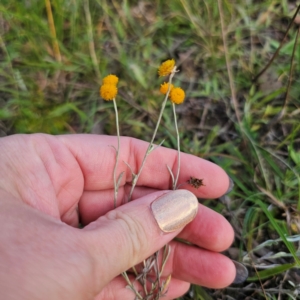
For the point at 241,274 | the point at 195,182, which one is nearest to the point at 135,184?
the point at 195,182

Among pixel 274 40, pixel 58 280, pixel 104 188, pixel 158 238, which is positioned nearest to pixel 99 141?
pixel 104 188

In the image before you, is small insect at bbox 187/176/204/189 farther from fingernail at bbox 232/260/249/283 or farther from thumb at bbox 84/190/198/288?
fingernail at bbox 232/260/249/283

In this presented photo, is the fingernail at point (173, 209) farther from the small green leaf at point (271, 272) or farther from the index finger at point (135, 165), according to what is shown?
the small green leaf at point (271, 272)

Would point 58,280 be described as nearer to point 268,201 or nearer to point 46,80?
point 268,201

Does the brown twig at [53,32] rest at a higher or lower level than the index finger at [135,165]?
higher

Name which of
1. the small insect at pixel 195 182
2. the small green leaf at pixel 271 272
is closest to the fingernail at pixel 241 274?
the small green leaf at pixel 271 272
